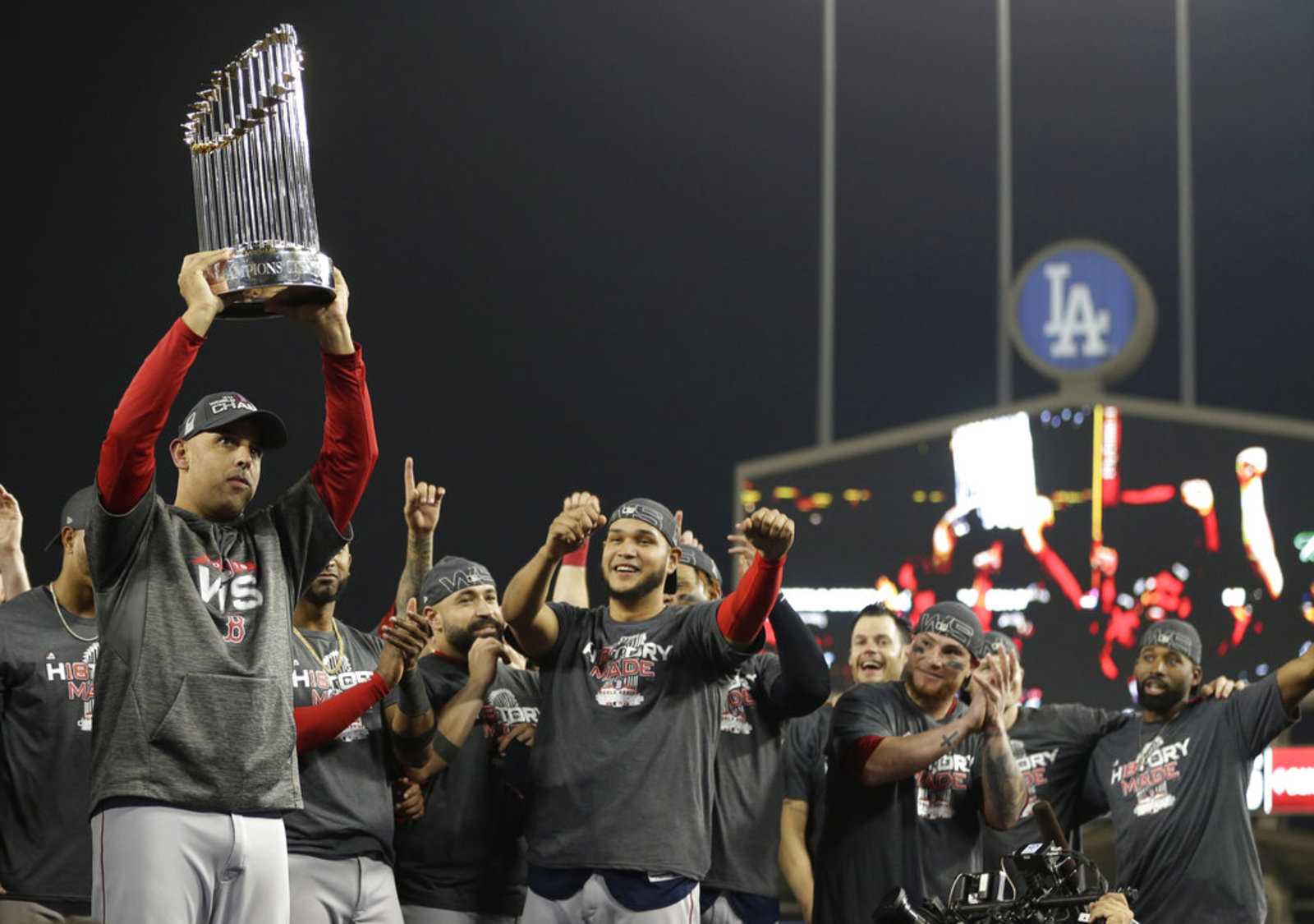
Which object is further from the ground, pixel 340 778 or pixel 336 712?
pixel 336 712

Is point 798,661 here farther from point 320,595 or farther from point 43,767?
point 43,767

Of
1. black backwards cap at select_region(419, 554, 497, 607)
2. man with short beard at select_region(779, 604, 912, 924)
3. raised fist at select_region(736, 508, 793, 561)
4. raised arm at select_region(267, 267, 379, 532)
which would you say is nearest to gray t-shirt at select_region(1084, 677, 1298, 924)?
man with short beard at select_region(779, 604, 912, 924)

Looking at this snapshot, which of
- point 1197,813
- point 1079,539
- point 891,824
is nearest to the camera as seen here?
point 891,824

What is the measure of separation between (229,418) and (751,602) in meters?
1.21

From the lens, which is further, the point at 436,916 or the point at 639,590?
the point at 436,916

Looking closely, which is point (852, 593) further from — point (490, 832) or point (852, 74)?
point (852, 74)

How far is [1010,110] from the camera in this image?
18047mm

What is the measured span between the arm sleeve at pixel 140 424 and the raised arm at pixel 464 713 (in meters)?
1.26

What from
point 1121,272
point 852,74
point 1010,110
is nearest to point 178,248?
point 1121,272

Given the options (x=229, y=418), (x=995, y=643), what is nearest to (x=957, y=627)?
(x=995, y=643)

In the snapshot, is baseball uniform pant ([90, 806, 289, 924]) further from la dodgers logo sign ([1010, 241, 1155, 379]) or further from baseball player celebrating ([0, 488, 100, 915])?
la dodgers logo sign ([1010, 241, 1155, 379])

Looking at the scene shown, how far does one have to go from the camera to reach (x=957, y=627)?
4.26m

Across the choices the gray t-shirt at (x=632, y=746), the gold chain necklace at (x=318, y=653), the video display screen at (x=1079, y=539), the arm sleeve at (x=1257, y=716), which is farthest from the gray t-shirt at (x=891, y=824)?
the video display screen at (x=1079, y=539)

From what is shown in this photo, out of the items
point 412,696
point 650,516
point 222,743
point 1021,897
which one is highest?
point 650,516
